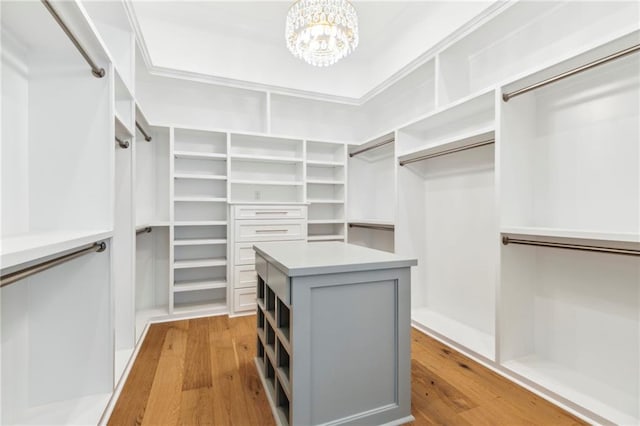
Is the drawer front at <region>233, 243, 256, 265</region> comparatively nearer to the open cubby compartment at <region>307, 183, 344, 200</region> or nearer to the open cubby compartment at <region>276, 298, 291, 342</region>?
the open cubby compartment at <region>307, 183, 344, 200</region>

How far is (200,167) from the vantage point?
340cm

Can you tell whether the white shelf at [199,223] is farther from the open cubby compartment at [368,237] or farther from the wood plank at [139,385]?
the open cubby compartment at [368,237]

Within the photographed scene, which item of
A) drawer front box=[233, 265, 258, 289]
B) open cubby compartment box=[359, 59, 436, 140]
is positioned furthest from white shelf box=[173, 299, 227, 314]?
open cubby compartment box=[359, 59, 436, 140]

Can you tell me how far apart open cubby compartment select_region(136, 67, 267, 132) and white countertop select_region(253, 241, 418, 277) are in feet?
6.88

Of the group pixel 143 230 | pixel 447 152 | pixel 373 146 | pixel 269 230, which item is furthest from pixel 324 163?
pixel 143 230

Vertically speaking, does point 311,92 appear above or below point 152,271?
above

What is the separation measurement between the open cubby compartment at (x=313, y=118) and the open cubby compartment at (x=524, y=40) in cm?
158

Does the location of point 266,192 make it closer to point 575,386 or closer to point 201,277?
point 201,277

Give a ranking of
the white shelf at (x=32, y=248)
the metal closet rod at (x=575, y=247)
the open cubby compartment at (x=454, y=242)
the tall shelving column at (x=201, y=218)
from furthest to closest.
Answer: the tall shelving column at (x=201, y=218) → the open cubby compartment at (x=454, y=242) → the metal closet rod at (x=575, y=247) → the white shelf at (x=32, y=248)

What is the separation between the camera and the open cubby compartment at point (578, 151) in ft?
5.37

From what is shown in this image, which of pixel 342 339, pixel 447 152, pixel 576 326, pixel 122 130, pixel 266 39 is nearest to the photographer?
pixel 342 339

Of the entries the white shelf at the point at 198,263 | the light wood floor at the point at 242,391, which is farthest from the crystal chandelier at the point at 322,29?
the light wood floor at the point at 242,391

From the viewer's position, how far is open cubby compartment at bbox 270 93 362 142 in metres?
3.78

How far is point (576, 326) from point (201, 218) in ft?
10.8
